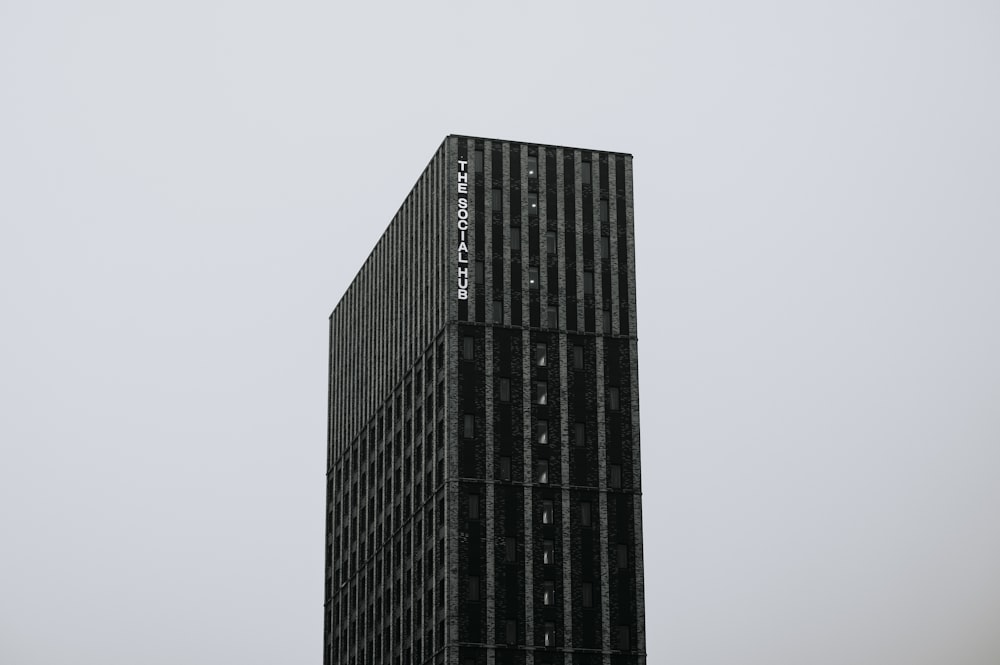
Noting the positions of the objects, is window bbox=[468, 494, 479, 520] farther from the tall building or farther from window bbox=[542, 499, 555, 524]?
window bbox=[542, 499, 555, 524]

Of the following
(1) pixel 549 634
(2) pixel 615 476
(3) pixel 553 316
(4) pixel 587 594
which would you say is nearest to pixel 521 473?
(2) pixel 615 476

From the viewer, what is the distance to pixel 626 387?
19912 cm

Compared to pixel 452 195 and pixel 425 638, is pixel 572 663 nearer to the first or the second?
pixel 425 638

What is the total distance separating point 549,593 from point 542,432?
51.8 ft

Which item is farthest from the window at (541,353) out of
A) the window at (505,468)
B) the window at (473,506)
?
Answer: the window at (473,506)

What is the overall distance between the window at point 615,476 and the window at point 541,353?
39.0ft

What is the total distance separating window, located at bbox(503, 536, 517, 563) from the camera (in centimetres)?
19038

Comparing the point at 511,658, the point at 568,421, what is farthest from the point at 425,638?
the point at 568,421

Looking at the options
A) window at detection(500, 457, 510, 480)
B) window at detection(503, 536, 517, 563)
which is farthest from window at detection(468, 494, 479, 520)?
window at detection(503, 536, 517, 563)

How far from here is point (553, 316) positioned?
199 metres

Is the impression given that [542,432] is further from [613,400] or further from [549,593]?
[549,593]

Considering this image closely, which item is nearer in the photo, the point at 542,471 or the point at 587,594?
the point at 587,594

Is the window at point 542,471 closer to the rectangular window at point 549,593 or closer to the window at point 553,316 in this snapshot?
the rectangular window at point 549,593

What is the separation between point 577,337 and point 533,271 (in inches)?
303
